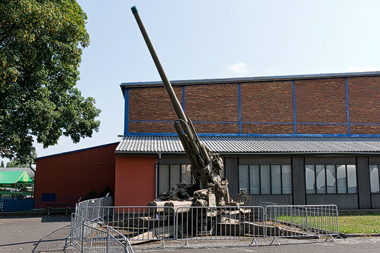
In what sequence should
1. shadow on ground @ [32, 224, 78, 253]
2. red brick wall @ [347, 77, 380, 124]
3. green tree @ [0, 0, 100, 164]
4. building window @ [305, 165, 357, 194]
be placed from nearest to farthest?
shadow on ground @ [32, 224, 78, 253]
green tree @ [0, 0, 100, 164]
building window @ [305, 165, 357, 194]
red brick wall @ [347, 77, 380, 124]

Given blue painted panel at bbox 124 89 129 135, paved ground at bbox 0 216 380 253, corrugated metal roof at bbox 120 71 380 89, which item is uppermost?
corrugated metal roof at bbox 120 71 380 89

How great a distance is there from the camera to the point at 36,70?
21547mm

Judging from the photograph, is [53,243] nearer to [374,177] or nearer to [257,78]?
[257,78]

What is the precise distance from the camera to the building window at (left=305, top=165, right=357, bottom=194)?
70.3ft

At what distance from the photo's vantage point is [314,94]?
2553 cm

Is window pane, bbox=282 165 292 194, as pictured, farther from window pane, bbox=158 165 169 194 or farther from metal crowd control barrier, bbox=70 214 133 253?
metal crowd control barrier, bbox=70 214 133 253

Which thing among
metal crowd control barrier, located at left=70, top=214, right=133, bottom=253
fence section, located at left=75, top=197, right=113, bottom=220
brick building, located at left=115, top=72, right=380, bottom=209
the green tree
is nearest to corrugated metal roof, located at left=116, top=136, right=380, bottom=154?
brick building, located at left=115, top=72, right=380, bottom=209

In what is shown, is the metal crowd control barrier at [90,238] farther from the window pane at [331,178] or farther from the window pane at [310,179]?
the window pane at [331,178]

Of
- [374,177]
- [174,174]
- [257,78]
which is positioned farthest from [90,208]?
[374,177]

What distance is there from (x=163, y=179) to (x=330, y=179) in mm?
10084

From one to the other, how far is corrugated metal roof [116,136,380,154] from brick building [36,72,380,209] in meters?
0.06

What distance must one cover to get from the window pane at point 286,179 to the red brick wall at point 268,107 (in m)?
3.90

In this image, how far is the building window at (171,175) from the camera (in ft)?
67.5

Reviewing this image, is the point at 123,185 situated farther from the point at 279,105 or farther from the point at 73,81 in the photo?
the point at 279,105
